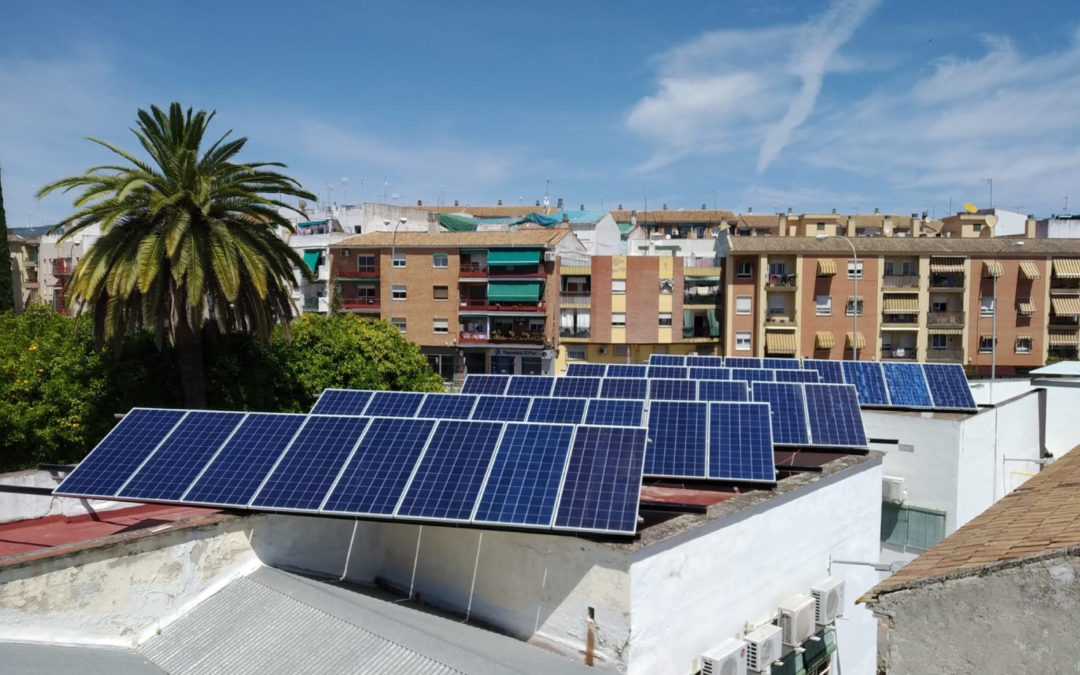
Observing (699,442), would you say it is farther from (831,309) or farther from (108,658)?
(831,309)

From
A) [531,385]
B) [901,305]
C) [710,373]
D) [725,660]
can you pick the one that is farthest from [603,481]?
[901,305]

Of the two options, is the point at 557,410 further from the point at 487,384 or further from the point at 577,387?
the point at 487,384

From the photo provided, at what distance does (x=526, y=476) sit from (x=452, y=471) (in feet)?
3.51

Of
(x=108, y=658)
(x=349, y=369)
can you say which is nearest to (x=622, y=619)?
(x=108, y=658)

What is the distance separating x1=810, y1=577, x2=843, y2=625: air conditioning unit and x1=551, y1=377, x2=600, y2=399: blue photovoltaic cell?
858 cm

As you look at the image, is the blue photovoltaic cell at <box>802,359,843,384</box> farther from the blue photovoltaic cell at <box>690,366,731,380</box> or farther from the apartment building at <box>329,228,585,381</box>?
the apartment building at <box>329,228,585,381</box>

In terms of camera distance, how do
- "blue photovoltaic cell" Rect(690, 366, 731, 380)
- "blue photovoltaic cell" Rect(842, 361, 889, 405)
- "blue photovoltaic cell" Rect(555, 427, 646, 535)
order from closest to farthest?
"blue photovoltaic cell" Rect(555, 427, 646, 535) → "blue photovoltaic cell" Rect(842, 361, 889, 405) → "blue photovoltaic cell" Rect(690, 366, 731, 380)

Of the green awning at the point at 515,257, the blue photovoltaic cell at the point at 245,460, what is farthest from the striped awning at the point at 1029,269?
the blue photovoltaic cell at the point at 245,460

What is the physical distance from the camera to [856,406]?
642 inches

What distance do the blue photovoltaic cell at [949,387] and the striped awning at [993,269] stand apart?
144ft

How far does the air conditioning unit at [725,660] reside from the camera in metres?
10.1

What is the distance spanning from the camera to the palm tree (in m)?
20.9

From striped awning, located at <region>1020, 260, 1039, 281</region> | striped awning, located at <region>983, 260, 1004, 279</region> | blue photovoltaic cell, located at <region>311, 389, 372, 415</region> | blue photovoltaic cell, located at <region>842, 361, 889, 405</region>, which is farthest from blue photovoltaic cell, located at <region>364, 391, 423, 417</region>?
striped awning, located at <region>1020, 260, 1039, 281</region>

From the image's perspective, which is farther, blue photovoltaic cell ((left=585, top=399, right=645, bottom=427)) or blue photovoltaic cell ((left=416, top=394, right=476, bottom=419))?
blue photovoltaic cell ((left=416, top=394, right=476, bottom=419))
